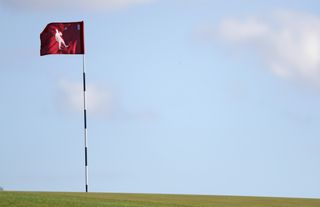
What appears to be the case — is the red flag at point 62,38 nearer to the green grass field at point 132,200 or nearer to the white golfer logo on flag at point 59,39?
the white golfer logo on flag at point 59,39

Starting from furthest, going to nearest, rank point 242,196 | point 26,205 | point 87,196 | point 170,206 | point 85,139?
point 242,196
point 85,139
point 87,196
point 170,206
point 26,205

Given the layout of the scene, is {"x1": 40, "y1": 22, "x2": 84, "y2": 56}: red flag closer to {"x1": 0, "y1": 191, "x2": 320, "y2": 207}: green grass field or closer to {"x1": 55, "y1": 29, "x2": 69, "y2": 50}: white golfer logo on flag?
{"x1": 55, "y1": 29, "x2": 69, "y2": 50}: white golfer logo on flag

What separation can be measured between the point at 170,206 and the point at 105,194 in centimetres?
915

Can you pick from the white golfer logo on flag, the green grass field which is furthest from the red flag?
the green grass field

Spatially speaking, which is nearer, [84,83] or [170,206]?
[170,206]

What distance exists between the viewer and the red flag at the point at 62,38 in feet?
217

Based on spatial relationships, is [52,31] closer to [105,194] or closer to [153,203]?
[105,194]

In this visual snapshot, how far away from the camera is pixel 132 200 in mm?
58156

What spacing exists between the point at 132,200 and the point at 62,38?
46.7 ft

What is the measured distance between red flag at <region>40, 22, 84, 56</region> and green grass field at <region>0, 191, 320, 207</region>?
10688 millimetres

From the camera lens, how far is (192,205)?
57.3m

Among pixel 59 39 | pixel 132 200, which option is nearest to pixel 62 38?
pixel 59 39

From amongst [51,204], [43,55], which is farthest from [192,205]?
[43,55]

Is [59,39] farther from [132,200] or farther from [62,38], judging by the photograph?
[132,200]
